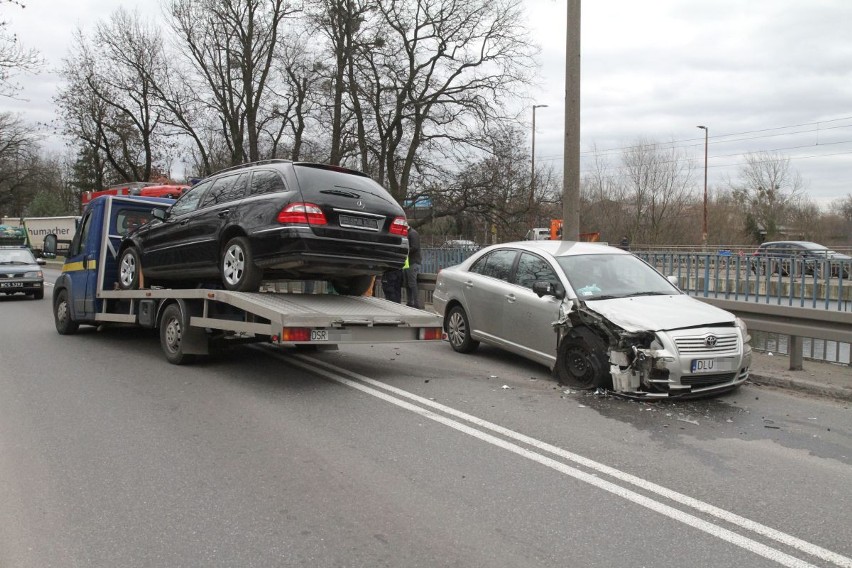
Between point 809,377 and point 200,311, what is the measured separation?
7111 mm

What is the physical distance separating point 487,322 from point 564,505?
494cm

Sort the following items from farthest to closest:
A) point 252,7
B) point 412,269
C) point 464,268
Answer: point 252,7
point 412,269
point 464,268

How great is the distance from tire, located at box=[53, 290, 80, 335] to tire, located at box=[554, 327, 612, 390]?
838 cm

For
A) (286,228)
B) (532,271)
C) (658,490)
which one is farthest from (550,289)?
(658,490)

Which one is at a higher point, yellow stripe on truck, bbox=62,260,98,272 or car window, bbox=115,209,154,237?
car window, bbox=115,209,154,237

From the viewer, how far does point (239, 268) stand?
24.9 feet

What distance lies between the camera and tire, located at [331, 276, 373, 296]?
8812 mm

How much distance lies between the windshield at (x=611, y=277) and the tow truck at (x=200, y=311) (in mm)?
1686

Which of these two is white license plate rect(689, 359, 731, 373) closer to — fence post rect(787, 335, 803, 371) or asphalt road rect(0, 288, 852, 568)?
asphalt road rect(0, 288, 852, 568)

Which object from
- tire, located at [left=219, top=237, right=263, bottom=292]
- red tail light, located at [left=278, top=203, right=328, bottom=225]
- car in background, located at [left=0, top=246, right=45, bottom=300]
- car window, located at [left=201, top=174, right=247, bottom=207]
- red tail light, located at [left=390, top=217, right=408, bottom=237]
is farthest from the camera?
car in background, located at [left=0, top=246, right=45, bottom=300]

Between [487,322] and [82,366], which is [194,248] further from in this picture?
[487,322]

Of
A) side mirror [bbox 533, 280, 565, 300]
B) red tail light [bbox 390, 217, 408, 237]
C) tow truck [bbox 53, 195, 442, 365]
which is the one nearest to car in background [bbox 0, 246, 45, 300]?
tow truck [bbox 53, 195, 442, 365]

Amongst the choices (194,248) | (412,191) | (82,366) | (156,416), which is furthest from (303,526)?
(412,191)

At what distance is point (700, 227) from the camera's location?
44.8 m
